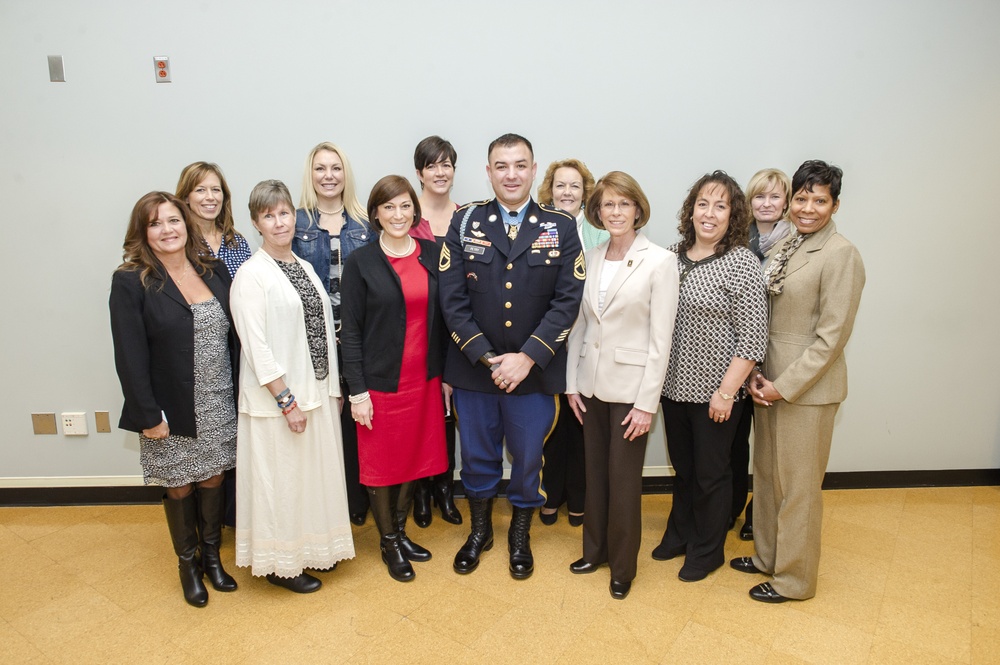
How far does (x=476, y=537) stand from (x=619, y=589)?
69 centimetres

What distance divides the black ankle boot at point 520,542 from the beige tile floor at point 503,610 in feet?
0.23

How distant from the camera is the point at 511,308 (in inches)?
94.6

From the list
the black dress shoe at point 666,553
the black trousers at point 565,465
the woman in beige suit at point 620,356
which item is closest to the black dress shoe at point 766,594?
the black dress shoe at point 666,553

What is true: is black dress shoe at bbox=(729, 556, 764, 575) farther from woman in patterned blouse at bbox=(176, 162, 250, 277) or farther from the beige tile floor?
woman in patterned blouse at bbox=(176, 162, 250, 277)

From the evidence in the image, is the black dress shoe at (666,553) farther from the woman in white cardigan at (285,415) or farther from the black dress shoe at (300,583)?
the black dress shoe at (300,583)

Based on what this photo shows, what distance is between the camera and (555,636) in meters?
2.25

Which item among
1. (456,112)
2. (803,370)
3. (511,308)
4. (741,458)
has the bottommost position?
(741,458)

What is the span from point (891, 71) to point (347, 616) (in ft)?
12.8

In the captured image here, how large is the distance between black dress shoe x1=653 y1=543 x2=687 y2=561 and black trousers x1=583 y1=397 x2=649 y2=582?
0.34 metres

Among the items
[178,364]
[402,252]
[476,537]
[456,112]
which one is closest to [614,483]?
[476,537]

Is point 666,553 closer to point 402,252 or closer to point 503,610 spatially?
point 503,610

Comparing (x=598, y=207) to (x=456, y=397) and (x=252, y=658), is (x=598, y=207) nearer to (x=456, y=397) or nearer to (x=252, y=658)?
(x=456, y=397)

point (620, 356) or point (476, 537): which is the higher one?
point (620, 356)

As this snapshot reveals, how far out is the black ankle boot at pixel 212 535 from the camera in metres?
2.50
